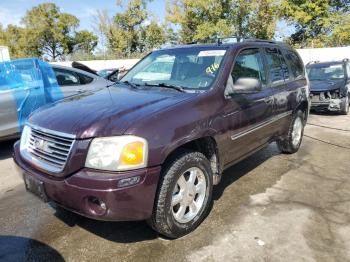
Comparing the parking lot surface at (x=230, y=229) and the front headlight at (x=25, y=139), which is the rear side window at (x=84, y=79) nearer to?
the parking lot surface at (x=230, y=229)

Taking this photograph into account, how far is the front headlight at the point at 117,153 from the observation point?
9.50 ft

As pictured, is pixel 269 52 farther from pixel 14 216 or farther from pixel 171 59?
pixel 14 216

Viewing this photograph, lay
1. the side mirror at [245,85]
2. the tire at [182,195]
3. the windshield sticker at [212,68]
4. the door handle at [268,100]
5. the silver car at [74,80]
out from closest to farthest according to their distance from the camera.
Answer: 1. the tire at [182,195]
2. the side mirror at [245,85]
3. the windshield sticker at [212,68]
4. the door handle at [268,100]
5. the silver car at [74,80]

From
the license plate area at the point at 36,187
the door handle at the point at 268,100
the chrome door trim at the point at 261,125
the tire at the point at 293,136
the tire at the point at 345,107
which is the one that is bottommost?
the tire at the point at 345,107

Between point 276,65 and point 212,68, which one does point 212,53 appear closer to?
point 212,68

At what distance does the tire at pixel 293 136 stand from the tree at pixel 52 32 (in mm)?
46383

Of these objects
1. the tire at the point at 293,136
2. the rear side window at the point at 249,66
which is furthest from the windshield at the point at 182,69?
the tire at the point at 293,136

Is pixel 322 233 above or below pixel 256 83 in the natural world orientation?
below

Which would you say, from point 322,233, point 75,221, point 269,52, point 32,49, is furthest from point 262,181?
point 32,49

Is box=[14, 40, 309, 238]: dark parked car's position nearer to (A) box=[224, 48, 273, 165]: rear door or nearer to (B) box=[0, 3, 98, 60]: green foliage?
(A) box=[224, 48, 273, 165]: rear door

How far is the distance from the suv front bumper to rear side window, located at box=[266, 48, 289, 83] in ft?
8.90

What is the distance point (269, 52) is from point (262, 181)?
5.94 feet

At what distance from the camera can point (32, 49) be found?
47.8 metres

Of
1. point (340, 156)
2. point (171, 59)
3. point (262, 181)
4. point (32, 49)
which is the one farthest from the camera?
point (32, 49)
